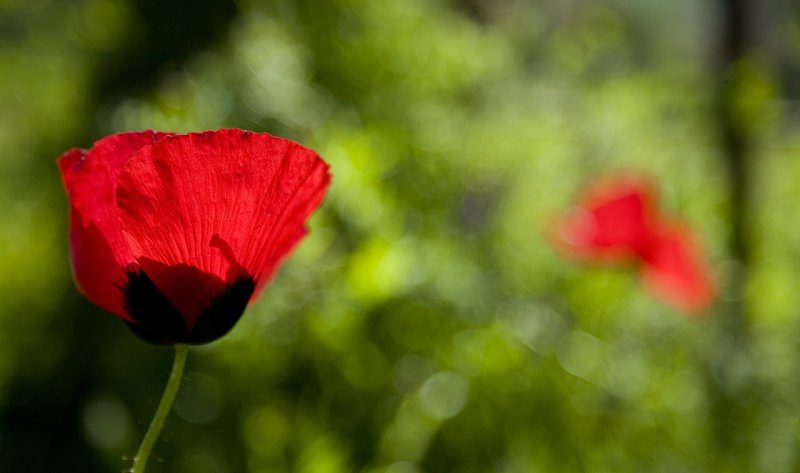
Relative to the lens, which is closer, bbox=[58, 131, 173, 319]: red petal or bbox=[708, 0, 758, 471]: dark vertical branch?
bbox=[58, 131, 173, 319]: red petal

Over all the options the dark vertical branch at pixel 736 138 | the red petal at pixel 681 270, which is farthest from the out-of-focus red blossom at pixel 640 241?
the dark vertical branch at pixel 736 138

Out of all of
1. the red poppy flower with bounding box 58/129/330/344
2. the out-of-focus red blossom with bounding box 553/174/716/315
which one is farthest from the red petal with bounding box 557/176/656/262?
the red poppy flower with bounding box 58/129/330/344

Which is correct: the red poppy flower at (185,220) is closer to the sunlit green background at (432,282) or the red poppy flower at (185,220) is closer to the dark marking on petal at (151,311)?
the dark marking on petal at (151,311)

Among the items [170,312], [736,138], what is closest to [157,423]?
[170,312]

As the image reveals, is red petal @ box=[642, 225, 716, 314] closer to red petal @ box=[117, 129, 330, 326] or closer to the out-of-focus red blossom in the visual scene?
the out-of-focus red blossom

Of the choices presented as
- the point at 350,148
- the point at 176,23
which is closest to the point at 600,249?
the point at 350,148

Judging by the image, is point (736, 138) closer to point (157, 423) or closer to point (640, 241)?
point (640, 241)
